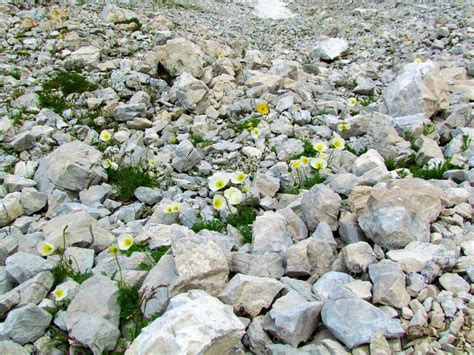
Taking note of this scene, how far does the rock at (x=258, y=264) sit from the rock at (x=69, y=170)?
2842 millimetres

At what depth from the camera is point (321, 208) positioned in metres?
4.26

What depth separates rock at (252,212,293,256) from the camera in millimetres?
4066

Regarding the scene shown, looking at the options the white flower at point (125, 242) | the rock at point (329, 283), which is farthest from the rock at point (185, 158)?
the rock at point (329, 283)

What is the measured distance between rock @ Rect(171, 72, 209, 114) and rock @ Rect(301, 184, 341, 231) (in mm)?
3814

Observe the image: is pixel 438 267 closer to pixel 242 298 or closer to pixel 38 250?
pixel 242 298

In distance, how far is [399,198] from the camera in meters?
3.89

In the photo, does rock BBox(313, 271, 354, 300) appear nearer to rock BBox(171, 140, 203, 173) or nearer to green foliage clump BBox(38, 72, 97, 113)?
rock BBox(171, 140, 203, 173)

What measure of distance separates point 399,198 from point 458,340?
4.28ft

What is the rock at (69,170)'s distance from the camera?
5.78 metres

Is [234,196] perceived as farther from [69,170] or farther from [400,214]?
[69,170]

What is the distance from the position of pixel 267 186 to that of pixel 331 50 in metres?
6.74

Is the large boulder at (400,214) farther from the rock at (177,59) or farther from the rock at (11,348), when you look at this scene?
the rock at (177,59)

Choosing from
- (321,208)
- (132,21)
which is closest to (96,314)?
(321,208)

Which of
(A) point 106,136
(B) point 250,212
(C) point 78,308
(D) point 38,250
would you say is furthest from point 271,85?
(C) point 78,308
